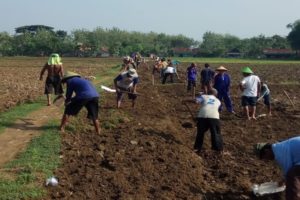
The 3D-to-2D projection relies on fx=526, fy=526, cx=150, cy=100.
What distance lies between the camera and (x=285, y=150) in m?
6.45

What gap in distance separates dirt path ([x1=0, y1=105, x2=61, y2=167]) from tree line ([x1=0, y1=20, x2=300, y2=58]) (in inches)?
3812

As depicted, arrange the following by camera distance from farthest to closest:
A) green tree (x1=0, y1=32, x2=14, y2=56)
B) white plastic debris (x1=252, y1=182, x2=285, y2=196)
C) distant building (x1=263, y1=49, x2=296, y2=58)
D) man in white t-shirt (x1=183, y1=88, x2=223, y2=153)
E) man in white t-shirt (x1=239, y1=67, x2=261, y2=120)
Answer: distant building (x1=263, y1=49, x2=296, y2=58)
green tree (x1=0, y1=32, x2=14, y2=56)
man in white t-shirt (x1=239, y1=67, x2=261, y2=120)
man in white t-shirt (x1=183, y1=88, x2=223, y2=153)
white plastic debris (x1=252, y1=182, x2=285, y2=196)

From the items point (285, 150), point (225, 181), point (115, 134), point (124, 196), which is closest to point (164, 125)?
point (115, 134)

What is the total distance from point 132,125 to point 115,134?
1.35 m

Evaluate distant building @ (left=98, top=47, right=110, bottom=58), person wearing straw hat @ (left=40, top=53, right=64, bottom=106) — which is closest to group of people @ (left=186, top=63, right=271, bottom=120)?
person wearing straw hat @ (left=40, top=53, right=64, bottom=106)

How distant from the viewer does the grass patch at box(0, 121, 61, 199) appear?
778 cm

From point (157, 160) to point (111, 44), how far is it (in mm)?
118759

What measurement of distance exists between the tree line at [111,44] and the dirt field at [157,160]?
96511 mm

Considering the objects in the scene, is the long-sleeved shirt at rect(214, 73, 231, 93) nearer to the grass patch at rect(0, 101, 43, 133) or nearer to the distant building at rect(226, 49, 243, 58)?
the grass patch at rect(0, 101, 43, 133)

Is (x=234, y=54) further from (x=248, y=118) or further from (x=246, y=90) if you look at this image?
(x=246, y=90)

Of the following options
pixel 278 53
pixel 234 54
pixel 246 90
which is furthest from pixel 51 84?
pixel 234 54

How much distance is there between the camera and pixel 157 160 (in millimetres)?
10281

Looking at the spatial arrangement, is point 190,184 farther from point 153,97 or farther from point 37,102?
point 153,97

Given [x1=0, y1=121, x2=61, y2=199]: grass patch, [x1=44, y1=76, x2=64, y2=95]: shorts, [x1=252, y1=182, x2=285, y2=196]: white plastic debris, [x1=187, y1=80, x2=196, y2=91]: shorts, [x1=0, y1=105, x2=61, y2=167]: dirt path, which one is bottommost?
[x1=187, y1=80, x2=196, y2=91]: shorts
